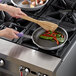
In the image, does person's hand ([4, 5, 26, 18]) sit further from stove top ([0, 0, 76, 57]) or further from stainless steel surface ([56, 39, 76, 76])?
stainless steel surface ([56, 39, 76, 76])

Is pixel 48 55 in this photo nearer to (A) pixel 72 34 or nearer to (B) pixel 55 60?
(B) pixel 55 60

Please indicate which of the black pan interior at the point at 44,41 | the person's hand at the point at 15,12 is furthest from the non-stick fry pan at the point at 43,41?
the person's hand at the point at 15,12

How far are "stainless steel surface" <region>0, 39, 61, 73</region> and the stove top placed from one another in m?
0.03

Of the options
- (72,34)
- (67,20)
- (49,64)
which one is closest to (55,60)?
(49,64)

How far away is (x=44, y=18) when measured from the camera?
151 cm

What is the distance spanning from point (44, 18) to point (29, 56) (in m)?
0.30

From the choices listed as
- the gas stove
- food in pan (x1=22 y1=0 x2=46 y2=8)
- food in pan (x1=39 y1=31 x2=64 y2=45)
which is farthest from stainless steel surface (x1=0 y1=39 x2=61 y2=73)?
food in pan (x1=22 y1=0 x2=46 y2=8)

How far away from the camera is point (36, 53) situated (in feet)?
4.38

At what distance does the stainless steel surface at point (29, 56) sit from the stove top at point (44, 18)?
3 centimetres

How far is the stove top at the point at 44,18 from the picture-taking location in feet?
4.60

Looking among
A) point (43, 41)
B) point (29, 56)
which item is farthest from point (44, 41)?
point (29, 56)

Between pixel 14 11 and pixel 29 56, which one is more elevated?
pixel 14 11

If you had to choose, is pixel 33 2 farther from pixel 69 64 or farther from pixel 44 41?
pixel 69 64

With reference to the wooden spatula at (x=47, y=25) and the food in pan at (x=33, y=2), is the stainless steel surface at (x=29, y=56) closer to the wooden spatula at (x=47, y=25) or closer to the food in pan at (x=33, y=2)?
the wooden spatula at (x=47, y=25)
